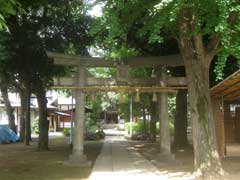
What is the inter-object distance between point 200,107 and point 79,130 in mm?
5800

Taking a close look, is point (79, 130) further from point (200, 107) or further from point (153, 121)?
point (153, 121)

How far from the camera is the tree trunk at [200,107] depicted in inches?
479

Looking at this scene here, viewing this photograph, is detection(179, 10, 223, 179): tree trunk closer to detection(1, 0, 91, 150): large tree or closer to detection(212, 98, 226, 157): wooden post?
detection(212, 98, 226, 157): wooden post

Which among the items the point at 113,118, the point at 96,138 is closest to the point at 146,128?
the point at 96,138

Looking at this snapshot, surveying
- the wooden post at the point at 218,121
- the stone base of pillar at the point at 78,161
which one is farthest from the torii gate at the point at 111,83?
the wooden post at the point at 218,121

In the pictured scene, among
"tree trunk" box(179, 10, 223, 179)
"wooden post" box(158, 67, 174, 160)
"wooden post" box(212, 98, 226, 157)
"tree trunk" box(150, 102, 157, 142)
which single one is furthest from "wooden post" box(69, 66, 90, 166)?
"tree trunk" box(150, 102, 157, 142)

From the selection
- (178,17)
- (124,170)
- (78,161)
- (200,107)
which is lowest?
(124,170)

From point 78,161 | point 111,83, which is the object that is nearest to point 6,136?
point 78,161

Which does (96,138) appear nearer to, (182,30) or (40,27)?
(40,27)

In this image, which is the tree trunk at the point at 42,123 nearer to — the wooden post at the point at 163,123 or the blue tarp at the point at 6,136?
the wooden post at the point at 163,123

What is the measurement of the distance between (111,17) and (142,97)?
24106 mm

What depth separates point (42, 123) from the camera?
24516 mm

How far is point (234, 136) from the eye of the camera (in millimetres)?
26266

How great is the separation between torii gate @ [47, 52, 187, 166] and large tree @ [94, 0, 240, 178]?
13.3 ft
